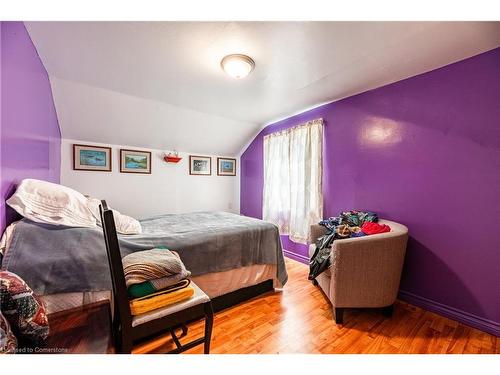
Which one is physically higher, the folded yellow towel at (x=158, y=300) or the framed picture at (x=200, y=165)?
the framed picture at (x=200, y=165)

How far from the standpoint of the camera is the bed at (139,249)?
1.08 m

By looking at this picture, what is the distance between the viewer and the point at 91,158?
9.35ft

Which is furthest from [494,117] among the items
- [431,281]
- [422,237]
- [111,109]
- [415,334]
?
[111,109]

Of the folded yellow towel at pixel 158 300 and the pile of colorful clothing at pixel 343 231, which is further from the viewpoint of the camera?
the pile of colorful clothing at pixel 343 231

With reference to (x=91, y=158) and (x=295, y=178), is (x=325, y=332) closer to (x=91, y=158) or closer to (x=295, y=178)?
(x=295, y=178)

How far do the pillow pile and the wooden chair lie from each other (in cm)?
26

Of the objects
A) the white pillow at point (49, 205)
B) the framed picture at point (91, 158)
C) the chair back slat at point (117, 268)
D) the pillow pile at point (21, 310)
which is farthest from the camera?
the framed picture at point (91, 158)

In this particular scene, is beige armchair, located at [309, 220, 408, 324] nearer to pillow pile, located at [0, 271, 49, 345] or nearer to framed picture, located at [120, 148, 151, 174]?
pillow pile, located at [0, 271, 49, 345]

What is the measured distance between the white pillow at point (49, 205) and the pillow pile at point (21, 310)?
0.61 metres

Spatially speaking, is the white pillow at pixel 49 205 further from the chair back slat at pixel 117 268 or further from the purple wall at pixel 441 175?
the purple wall at pixel 441 175

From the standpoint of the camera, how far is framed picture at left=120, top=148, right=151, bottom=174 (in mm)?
3082

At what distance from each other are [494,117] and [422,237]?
1.12 metres

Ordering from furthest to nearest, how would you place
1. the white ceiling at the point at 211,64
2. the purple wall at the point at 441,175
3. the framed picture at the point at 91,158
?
1. the framed picture at the point at 91,158
2. the purple wall at the point at 441,175
3. the white ceiling at the point at 211,64

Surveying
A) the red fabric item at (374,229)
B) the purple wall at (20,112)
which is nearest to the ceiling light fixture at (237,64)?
the purple wall at (20,112)
